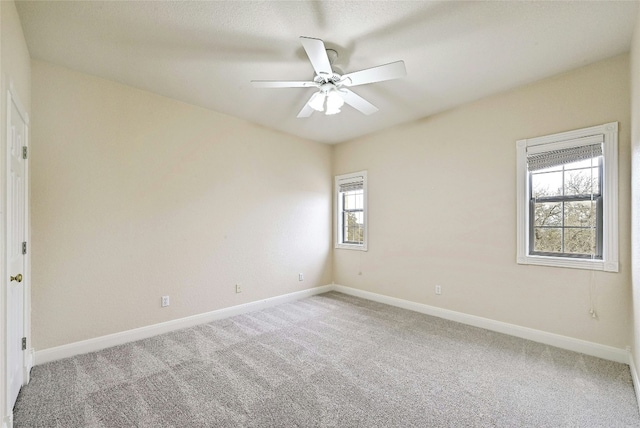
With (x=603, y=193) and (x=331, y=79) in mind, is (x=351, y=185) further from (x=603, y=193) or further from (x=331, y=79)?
(x=603, y=193)

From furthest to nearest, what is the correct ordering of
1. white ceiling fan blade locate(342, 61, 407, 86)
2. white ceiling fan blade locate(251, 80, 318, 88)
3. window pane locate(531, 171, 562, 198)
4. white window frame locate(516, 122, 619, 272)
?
window pane locate(531, 171, 562, 198) → white window frame locate(516, 122, 619, 272) → white ceiling fan blade locate(251, 80, 318, 88) → white ceiling fan blade locate(342, 61, 407, 86)

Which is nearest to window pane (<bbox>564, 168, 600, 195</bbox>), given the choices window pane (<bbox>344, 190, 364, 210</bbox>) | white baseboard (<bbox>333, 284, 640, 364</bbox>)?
white baseboard (<bbox>333, 284, 640, 364</bbox>)

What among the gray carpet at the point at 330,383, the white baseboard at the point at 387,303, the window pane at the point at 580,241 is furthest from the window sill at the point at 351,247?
the window pane at the point at 580,241

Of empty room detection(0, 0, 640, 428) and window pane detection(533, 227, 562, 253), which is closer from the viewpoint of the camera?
empty room detection(0, 0, 640, 428)

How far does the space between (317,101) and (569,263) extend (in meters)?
2.92

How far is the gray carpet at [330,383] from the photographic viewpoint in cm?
194

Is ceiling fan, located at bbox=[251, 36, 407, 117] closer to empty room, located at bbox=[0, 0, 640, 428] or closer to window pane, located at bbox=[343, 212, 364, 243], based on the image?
empty room, located at bbox=[0, 0, 640, 428]

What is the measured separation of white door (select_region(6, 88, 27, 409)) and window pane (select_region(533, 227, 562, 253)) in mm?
4504

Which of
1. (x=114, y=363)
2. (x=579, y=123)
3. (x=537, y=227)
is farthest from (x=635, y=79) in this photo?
(x=114, y=363)

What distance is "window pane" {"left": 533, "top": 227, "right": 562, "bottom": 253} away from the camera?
3.06 meters

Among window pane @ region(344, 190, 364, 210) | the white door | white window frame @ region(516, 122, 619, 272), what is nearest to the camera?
the white door

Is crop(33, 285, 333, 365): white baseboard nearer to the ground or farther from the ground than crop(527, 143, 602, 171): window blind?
nearer to the ground

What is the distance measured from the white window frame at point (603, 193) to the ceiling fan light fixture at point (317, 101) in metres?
2.23

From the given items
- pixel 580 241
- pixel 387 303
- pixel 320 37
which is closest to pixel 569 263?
pixel 580 241
